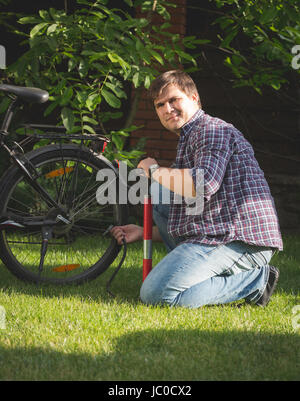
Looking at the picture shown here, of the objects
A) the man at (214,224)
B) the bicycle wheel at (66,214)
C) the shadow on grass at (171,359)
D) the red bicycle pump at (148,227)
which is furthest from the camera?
the bicycle wheel at (66,214)

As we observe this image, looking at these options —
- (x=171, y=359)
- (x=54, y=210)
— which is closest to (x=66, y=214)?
(x=54, y=210)

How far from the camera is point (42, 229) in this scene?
3.41 meters

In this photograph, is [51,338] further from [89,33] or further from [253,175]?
[89,33]

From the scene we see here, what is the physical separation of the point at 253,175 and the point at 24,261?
156 centimetres

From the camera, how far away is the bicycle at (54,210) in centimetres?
337

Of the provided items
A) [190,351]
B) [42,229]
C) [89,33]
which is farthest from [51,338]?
[89,33]

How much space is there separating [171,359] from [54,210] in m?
1.41

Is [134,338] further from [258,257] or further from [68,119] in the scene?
[68,119]

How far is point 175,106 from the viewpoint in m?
3.16

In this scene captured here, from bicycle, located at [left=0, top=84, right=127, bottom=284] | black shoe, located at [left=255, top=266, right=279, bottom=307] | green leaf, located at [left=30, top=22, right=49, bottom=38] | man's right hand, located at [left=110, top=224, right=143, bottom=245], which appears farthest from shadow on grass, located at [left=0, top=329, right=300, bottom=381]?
green leaf, located at [left=30, top=22, right=49, bottom=38]

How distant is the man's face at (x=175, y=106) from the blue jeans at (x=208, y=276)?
0.68 m

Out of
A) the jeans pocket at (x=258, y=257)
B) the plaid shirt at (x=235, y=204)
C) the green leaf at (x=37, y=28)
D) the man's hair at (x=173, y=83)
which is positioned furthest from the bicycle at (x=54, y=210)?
the jeans pocket at (x=258, y=257)

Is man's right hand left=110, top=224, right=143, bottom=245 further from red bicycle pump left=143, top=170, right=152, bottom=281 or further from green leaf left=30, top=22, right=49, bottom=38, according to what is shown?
green leaf left=30, top=22, right=49, bottom=38

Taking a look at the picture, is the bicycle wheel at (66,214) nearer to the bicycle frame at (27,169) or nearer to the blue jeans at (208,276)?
the bicycle frame at (27,169)
